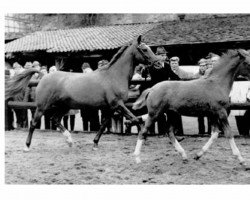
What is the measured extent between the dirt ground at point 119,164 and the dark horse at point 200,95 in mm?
335

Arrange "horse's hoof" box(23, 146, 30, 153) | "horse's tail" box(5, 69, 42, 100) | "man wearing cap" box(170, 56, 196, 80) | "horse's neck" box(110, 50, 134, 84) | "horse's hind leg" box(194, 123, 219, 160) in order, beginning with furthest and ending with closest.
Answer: "horse's tail" box(5, 69, 42, 100) → "man wearing cap" box(170, 56, 196, 80) → "horse's neck" box(110, 50, 134, 84) → "horse's hoof" box(23, 146, 30, 153) → "horse's hind leg" box(194, 123, 219, 160)

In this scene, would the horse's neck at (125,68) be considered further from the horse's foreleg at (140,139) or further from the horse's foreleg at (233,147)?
the horse's foreleg at (233,147)

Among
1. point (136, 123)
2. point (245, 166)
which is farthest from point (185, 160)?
point (136, 123)

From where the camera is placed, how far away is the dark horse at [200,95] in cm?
553

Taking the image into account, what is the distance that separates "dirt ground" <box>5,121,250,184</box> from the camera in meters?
4.83

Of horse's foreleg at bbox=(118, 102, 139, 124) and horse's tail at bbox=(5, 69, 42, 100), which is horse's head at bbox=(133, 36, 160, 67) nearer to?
horse's foreleg at bbox=(118, 102, 139, 124)

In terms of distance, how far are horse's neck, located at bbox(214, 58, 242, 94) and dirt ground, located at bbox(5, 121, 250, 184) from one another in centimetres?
119

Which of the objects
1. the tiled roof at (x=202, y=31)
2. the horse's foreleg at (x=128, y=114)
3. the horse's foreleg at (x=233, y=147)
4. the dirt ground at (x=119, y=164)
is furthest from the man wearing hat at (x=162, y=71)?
the tiled roof at (x=202, y=31)

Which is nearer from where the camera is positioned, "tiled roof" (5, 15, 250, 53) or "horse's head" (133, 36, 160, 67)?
"horse's head" (133, 36, 160, 67)

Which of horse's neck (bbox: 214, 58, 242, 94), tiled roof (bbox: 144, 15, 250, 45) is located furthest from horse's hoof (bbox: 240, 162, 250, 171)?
tiled roof (bbox: 144, 15, 250, 45)

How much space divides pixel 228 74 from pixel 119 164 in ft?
7.42

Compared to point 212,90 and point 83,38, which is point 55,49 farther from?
point 212,90

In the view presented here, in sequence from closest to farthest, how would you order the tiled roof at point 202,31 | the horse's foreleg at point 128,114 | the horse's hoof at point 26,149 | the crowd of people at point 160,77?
the horse's foreleg at point 128,114, the horse's hoof at point 26,149, the crowd of people at point 160,77, the tiled roof at point 202,31

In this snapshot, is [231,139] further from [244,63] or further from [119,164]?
[119,164]
